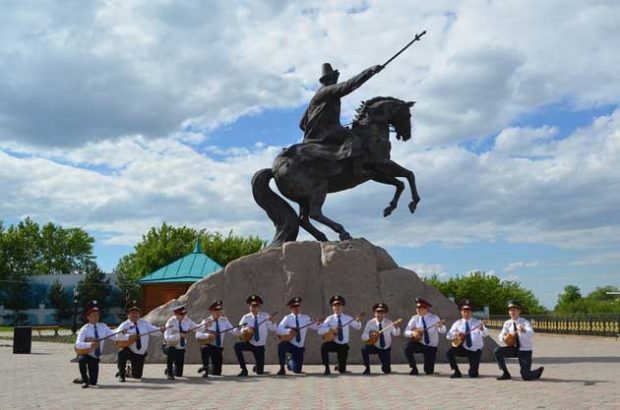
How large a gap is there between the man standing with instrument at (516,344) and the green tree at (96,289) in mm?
44538

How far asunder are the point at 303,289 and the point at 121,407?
19.8 ft

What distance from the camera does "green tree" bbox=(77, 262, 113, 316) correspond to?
50956mm

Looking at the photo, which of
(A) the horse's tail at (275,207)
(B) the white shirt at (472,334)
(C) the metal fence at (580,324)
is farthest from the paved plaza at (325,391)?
(C) the metal fence at (580,324)

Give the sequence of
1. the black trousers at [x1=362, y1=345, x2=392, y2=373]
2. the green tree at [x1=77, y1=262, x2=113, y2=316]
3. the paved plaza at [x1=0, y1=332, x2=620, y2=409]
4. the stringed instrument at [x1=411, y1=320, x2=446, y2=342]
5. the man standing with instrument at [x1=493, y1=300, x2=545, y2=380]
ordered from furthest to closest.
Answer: the green tree at [x1=77, y1=262, x2=113, y2=316] → the black trousers at [x1=362, y1=345, x2=392, y2=373] → the stringed instrument at [x1=411, y1=320, x2=446, y2=342] → the man standing with instrument at [x1=493, y1=300, x2=545, y2=380] → the paved plaza at [x1=0, y1=332, x2=620, y2=409]

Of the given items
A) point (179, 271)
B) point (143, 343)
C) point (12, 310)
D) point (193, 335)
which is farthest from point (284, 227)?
point (12, 310)

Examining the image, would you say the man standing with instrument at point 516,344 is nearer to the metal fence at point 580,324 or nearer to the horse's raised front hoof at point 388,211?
the horse's raised front hoof at point 388,211

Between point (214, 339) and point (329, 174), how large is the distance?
184 inches

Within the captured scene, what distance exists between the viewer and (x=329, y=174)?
14367 mm

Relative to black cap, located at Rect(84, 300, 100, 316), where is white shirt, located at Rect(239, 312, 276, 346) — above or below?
below

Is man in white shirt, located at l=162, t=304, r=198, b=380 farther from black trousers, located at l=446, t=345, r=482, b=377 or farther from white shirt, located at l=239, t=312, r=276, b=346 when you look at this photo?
black trousers, located at l=446, t=345, r=482, b=377

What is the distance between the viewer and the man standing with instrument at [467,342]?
408 inches

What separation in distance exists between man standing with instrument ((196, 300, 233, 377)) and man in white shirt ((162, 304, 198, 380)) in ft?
0.94

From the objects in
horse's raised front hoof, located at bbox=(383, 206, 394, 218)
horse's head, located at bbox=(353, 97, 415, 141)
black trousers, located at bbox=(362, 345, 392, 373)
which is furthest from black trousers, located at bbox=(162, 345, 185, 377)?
horse's head, located at bbox=(353, 97, 415, 141)

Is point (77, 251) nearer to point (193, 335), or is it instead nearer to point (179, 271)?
point (179, 271)
